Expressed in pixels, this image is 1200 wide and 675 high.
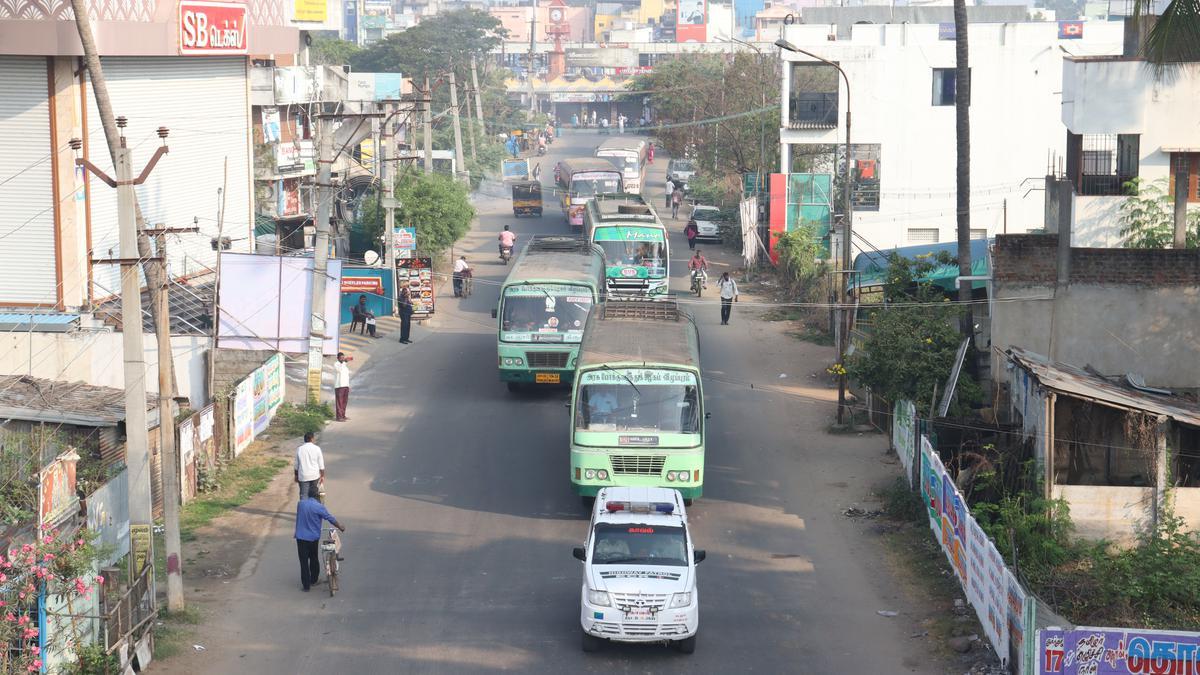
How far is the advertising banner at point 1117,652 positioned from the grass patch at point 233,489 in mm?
11498

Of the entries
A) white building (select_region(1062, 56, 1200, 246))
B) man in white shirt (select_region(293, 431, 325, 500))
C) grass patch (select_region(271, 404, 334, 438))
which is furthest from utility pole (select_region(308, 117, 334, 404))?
white building (select_region(1062, 56, 1200, 246))

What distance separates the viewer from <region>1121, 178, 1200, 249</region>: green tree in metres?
23.3

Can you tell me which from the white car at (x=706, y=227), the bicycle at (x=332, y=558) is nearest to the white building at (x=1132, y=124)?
the bicycle at (x=332, y=558)

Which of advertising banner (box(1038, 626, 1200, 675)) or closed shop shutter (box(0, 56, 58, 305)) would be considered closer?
advertising banner (box(1038, 626, 1200, 675))

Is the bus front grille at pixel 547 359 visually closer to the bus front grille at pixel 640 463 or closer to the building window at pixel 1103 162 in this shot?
the bus front grille at pixel 640 463

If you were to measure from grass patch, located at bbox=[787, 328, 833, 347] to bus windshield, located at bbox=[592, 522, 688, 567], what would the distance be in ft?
60.6

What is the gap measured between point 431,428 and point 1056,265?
11.3 meters

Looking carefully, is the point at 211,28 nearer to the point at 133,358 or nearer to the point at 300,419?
the point at 300,419

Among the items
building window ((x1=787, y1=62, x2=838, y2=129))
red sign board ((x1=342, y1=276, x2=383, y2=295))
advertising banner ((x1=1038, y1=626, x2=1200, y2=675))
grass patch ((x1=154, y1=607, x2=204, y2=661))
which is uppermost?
building window ((x1=787, y1=62, x2=838, y2=129))

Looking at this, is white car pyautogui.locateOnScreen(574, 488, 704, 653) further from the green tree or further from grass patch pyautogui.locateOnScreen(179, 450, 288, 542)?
the green tree

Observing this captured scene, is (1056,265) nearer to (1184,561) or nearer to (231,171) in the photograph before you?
(1184,561)

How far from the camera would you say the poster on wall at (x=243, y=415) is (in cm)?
2200

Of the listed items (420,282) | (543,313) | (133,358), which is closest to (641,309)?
(543,313)

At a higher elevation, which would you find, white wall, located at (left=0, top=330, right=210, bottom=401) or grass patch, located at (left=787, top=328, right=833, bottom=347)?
white wall, located at (left=0, top=330, right=210, bottom=401)
